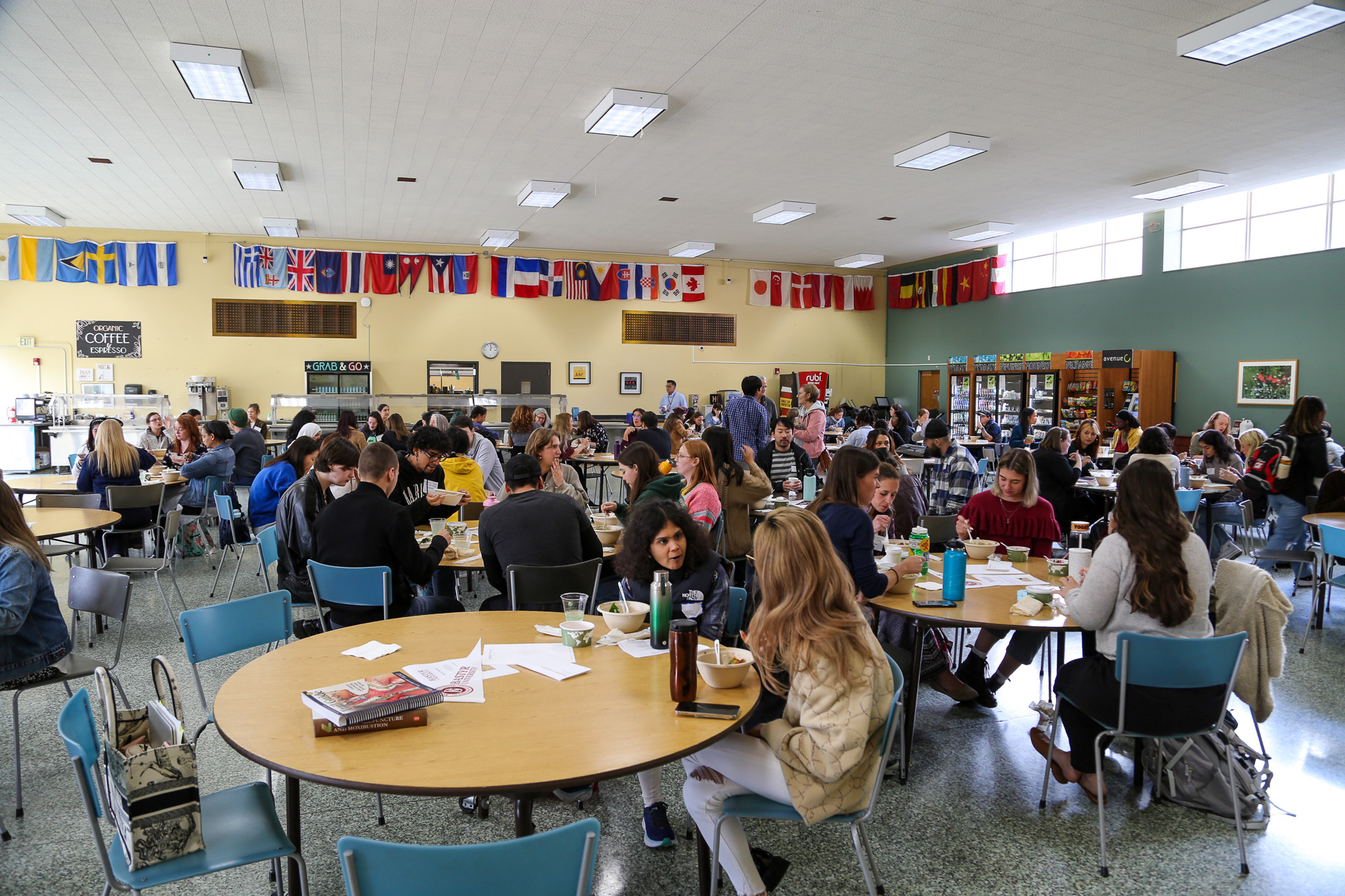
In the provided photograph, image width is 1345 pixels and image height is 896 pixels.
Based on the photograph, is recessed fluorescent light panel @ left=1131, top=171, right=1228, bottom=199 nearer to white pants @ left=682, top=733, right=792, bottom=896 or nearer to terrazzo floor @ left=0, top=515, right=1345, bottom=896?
terrazzo floor @ left=0, top=515, right=1345, bottom=896

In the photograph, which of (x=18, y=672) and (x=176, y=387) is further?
(x=176, y=387)

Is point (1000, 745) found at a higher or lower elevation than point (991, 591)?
lower

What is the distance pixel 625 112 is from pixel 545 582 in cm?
494

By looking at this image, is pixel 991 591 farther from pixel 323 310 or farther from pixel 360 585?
pixel 323 310

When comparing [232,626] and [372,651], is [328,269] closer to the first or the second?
[232,626]

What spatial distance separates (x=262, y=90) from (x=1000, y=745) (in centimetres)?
714

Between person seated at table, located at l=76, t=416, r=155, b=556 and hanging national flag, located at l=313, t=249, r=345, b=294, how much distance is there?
7.42 metres

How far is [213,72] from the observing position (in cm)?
599

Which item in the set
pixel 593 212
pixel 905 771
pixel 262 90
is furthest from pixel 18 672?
pixel 593 212

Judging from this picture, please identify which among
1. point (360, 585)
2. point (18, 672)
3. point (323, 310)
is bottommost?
point (18, 672)

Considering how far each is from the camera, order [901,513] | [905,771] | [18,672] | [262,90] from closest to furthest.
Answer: [18,672] → [905,771] → [901,513] → [262,90]

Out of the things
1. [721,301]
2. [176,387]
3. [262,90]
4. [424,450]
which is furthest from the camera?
[721,301]

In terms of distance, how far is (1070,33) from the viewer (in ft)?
18.0

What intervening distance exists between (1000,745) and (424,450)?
392cm
